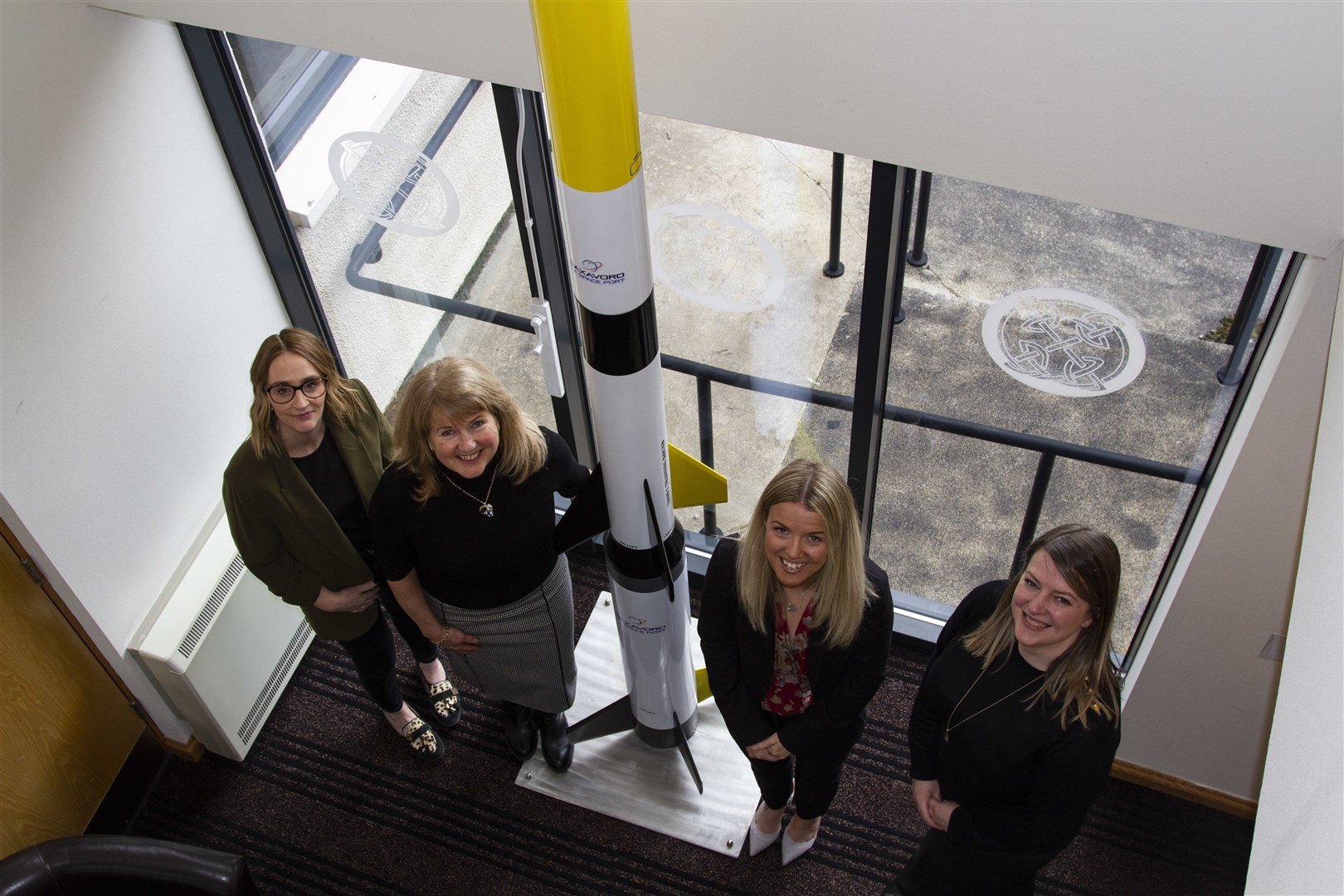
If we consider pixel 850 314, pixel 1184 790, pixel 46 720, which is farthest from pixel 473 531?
pixel 1184 790

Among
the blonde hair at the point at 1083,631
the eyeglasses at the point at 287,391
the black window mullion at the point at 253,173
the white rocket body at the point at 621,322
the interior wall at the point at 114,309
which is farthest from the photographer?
the black window mullion at the point at 253,173

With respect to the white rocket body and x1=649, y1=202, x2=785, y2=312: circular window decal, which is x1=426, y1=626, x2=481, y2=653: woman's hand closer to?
the white rocket body

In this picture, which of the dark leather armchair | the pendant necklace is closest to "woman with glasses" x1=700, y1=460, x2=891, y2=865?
the pendant necklace

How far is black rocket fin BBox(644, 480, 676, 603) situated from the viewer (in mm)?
2523

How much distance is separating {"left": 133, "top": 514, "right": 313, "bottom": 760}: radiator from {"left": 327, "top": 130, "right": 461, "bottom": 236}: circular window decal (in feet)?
3.29

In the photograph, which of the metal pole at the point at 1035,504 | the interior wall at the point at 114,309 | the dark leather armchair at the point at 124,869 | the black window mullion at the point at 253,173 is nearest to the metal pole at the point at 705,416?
the metal pole at the point at 1035,504

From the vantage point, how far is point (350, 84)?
9.84 feet

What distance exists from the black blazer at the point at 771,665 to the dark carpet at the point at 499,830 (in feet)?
1.94

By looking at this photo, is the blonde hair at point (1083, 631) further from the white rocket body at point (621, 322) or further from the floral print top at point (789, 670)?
the white rocket body at point (621, 322)

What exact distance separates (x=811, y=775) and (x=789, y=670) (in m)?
0.36

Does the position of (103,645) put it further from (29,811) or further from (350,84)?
(350,84)

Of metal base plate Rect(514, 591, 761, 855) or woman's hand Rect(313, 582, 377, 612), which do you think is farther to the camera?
metal base plate Rect(514, 591, 761, 855)

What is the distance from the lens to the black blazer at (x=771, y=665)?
244cm

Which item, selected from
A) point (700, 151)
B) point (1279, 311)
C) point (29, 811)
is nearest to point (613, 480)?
point (700, 151)
